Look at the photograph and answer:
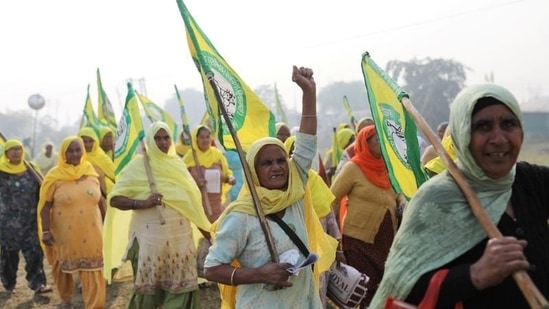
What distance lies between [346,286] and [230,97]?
55.2 inches

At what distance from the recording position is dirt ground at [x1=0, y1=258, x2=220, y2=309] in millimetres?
7910

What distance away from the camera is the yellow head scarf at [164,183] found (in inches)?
230

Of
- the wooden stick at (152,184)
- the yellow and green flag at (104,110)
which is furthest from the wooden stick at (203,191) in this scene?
the yellow and green flag at (104,110)

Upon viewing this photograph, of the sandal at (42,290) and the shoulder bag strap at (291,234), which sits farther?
the sandal at (42,290)

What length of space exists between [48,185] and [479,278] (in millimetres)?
5673

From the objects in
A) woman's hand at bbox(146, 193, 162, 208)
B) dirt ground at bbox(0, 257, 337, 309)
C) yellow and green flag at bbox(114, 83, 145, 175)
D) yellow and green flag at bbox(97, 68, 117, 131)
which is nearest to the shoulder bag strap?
woman's hand at bbox(146, 193, 162, 208)

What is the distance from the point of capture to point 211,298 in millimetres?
8039

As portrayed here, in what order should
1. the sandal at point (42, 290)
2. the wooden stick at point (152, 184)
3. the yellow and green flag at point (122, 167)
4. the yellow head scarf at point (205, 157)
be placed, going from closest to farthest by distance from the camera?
the wooden stick at point (152, 184) → the yellow and green flag at point (122, 167) → the sandal at point (42, 290) → the yellow head scarf at point (205, 157)

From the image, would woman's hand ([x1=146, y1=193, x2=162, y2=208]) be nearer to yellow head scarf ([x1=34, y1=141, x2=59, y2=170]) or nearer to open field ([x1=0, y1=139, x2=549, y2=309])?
open field ([x1=0, y1=139, x2=549, y2=309])

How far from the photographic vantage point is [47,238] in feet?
22.3

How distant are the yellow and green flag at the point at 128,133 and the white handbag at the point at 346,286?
2842mm

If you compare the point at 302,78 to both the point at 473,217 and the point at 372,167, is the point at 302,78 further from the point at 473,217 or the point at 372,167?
the point at 372,167

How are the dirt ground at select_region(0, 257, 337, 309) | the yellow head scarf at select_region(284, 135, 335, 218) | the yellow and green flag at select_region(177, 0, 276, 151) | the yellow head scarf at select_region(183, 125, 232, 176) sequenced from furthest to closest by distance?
the yellow head scarf at select_region(183, 125, 232, 176) < the dirt ground at select_region(0, 257, 337, 309) < the yellow head scarf at select_region(284, 135, 335, 218) < the yellow and green flag at select_region(177, 0, 276, 151)

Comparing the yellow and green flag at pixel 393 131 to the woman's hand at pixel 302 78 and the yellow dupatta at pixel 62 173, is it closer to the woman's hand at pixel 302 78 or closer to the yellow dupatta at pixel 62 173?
the woman's hand at pixel 302 78
